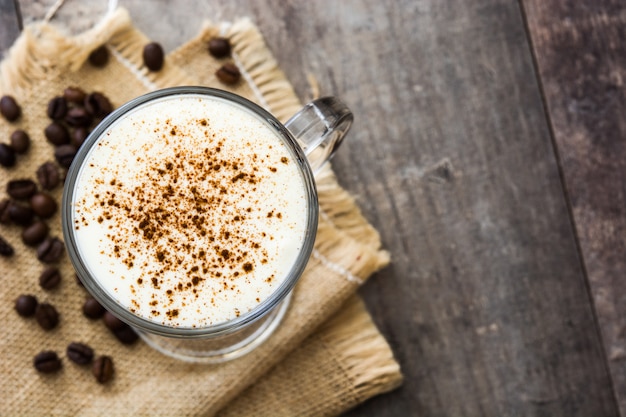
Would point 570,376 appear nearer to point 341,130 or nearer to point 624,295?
point 624,295

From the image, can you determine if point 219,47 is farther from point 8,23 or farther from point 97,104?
point 8,23

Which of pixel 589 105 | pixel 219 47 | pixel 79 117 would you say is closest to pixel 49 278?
pixel 79 117

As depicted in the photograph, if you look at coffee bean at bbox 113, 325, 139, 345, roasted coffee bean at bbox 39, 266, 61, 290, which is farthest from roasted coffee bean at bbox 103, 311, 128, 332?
roasted coffee bean at bbox 39, 266, 61, 290

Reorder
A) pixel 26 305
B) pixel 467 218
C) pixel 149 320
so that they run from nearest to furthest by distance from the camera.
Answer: pixel 149 320, pixel 26 305, pixel 467 218

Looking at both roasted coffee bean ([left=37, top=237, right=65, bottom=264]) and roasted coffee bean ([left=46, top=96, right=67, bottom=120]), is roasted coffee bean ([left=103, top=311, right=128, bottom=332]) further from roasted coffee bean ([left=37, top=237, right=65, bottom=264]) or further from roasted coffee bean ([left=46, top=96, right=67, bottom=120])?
roasted coffee bean ([left=46, top=96, right=67, bottom=120])

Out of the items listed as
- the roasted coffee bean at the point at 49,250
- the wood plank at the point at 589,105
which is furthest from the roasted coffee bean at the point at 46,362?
the wood plank at the point at 589,105

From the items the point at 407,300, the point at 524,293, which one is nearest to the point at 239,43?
the point at 407,300

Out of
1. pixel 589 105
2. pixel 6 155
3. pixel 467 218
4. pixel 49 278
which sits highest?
pixel 6 155
